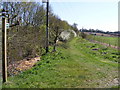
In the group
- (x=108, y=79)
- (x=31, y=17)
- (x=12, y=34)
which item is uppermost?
(x=31, y=17)

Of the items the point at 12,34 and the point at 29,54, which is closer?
the point at 12,34

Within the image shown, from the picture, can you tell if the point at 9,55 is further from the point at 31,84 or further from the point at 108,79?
the point at 108,79

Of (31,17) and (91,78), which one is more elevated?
(31,17)

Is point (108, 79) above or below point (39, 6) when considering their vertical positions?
below

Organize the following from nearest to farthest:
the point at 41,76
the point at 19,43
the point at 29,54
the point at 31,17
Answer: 1. the point at 41,76
2. the point at 19,43
3. the point at 29,54
4. the point at 31,17

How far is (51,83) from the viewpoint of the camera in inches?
216

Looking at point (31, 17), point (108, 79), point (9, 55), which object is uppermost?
point (31, 17)

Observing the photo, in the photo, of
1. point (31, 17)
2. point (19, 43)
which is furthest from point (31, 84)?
point (31, 17)

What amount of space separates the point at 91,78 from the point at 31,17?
17147mm

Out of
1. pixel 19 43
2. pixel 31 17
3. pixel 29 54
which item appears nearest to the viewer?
pixel 19 43

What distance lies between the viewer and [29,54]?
10.5 meters

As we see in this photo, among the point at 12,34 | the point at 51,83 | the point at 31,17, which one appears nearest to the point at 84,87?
the point at 51,83

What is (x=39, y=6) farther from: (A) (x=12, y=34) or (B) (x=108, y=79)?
(B) (x=108, y=79)

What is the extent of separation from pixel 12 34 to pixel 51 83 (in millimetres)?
2918
